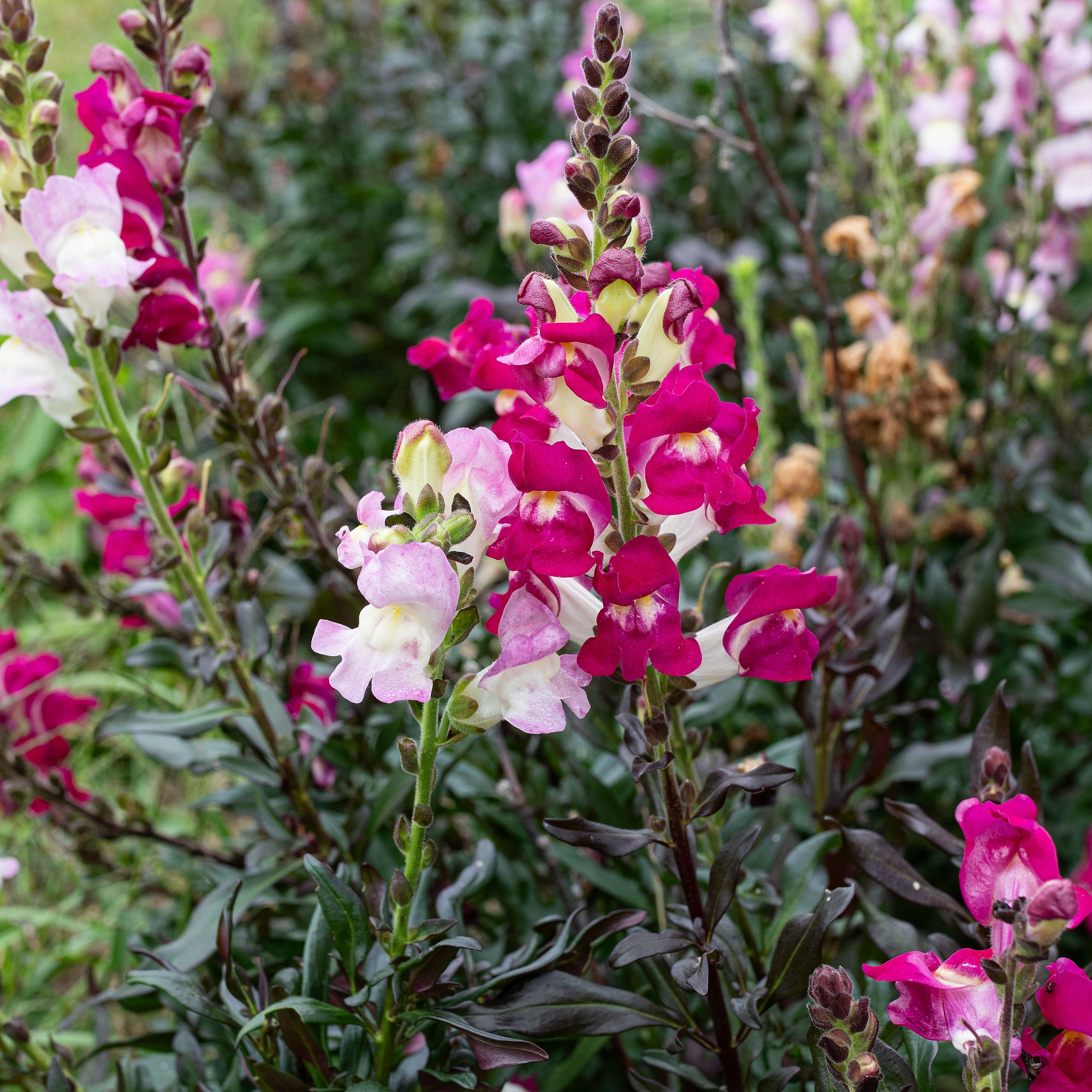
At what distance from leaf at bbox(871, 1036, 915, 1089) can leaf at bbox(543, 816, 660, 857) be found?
226 mm

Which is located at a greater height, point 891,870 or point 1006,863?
point 1006,863

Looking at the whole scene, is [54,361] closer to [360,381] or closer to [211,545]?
[211,545]

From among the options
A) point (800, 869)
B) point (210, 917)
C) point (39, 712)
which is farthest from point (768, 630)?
point (39, 712)

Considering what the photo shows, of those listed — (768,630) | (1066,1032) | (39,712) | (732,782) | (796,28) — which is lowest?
(39,712)

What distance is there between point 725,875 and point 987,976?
22 centimetres

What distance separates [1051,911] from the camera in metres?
0.59

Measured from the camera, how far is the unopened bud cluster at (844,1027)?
2.19 ft

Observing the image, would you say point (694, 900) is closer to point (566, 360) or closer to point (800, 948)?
point (800, 948)

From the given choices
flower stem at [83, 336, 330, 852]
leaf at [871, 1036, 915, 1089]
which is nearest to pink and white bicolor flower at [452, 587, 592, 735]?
leaf at [871, 1036, 915, 1089]

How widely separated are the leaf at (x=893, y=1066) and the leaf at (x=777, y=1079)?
0.26 feet

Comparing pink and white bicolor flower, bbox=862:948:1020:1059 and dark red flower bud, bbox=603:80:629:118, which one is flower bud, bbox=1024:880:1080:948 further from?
dark red flower bud, bbox=603:80:629:118

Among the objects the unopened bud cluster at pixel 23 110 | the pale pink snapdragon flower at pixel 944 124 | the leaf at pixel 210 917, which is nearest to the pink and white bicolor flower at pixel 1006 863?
the leaf at pixel 210 917

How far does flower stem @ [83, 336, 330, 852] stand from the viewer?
1038 millimetres

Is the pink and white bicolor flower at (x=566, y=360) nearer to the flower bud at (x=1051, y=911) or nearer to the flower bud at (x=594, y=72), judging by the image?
the flower bud at (x=594, y=72)
